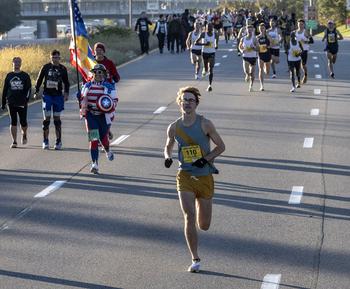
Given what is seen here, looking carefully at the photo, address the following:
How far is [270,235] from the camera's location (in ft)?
38.2

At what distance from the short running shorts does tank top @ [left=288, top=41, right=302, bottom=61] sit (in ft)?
59.3

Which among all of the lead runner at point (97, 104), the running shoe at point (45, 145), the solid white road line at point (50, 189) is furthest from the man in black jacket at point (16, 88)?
the solid white road line at point (50, 189)

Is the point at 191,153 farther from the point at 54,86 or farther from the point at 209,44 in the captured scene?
Answer: the point at 209,44

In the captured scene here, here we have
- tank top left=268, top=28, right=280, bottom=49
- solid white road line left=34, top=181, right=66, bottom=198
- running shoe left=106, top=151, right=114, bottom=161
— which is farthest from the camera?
tank top left=268, top=28, right=280, bottom=49

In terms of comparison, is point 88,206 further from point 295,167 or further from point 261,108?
point 261,108

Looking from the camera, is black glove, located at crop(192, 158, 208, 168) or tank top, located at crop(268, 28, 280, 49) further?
tank top, located at crop(268, 28, 280, 49)

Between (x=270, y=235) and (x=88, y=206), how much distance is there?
2.88 metres

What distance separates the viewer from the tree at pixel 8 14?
107125mm

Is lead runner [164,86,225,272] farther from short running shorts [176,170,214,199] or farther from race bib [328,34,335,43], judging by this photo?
race bib [328,34,335,43]

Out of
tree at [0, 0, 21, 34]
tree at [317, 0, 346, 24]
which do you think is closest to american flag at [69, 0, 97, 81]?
tree at [317, 0, 346, 24]

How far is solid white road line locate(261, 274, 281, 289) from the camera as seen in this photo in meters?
9.45

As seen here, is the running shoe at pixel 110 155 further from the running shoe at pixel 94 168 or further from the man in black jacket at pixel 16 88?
the man in black jacket at pixel 16 88

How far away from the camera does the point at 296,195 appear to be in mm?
14078

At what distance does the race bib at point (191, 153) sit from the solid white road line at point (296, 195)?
3945 millimetres
